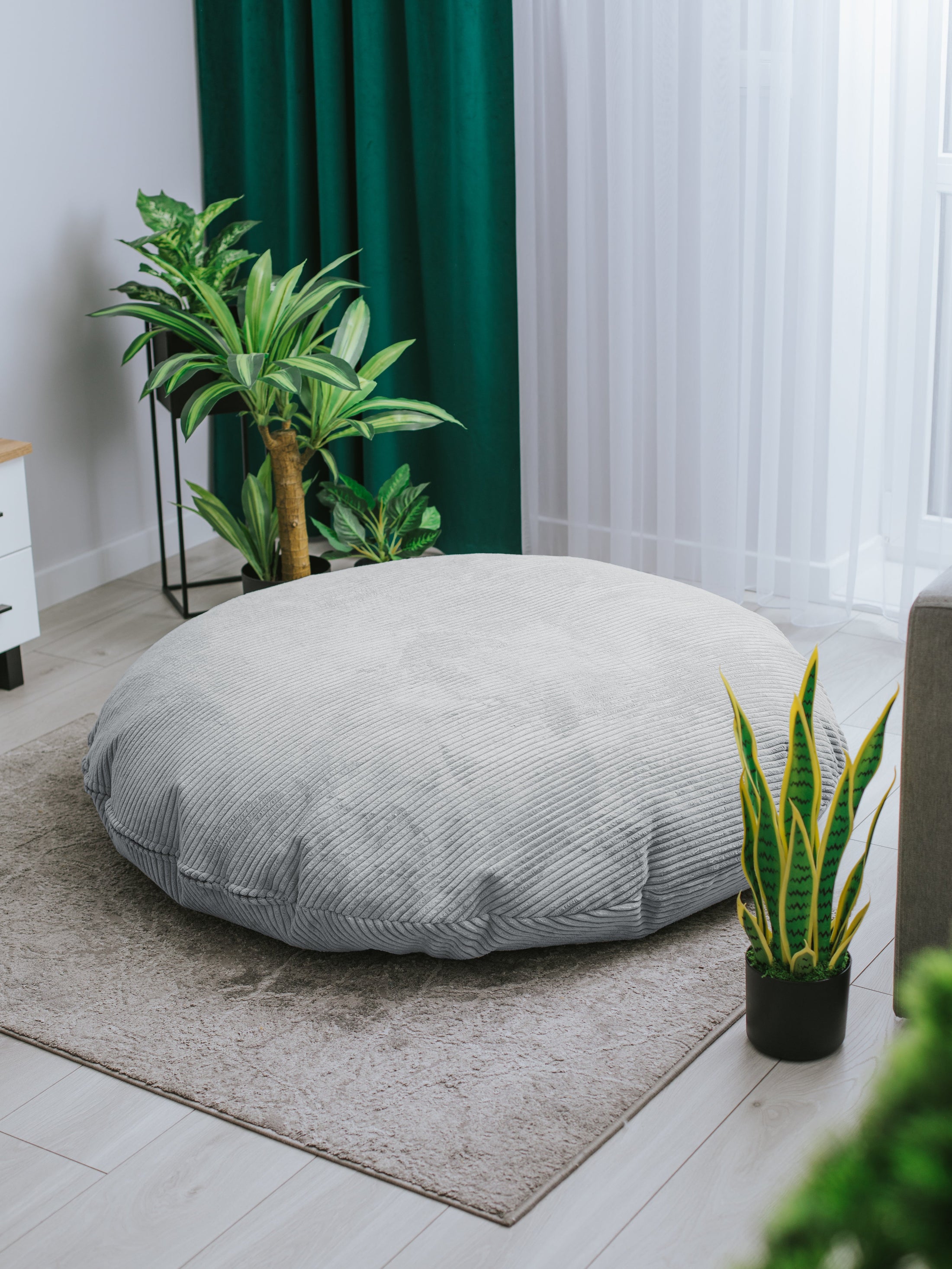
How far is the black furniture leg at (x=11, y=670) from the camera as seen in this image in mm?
3004

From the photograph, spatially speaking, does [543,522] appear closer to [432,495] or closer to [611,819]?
[432,495]

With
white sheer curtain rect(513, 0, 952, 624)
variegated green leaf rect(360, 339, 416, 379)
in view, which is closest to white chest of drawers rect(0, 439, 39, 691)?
variegated green leaf rect(360, 339, 416, 379)

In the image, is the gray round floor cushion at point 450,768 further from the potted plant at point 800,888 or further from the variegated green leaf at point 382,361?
the variegated green leaf at point 382,361

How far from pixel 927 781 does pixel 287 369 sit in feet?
6.00

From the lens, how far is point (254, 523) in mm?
3273

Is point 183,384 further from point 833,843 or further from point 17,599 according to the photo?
point 833,843

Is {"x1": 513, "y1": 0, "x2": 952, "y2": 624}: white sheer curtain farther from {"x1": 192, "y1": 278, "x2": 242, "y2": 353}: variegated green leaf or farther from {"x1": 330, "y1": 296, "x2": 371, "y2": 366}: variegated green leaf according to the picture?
{"x1": 192, "y1": 278, "x2": 242, "y2": 353}: variegated green leaf

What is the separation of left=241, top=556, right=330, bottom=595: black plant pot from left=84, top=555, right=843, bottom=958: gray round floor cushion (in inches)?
35.3

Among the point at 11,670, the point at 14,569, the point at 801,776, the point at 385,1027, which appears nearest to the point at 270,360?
the point at 14,569

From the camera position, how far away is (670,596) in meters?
2.38

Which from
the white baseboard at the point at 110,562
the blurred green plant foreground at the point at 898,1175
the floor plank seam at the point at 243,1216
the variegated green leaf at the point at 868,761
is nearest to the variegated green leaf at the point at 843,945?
the variegated green leaf at the point at 868,761

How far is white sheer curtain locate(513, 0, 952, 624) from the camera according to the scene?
9.60 feet

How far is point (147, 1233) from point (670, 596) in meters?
1.35

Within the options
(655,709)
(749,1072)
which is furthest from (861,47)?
(749,1072)
